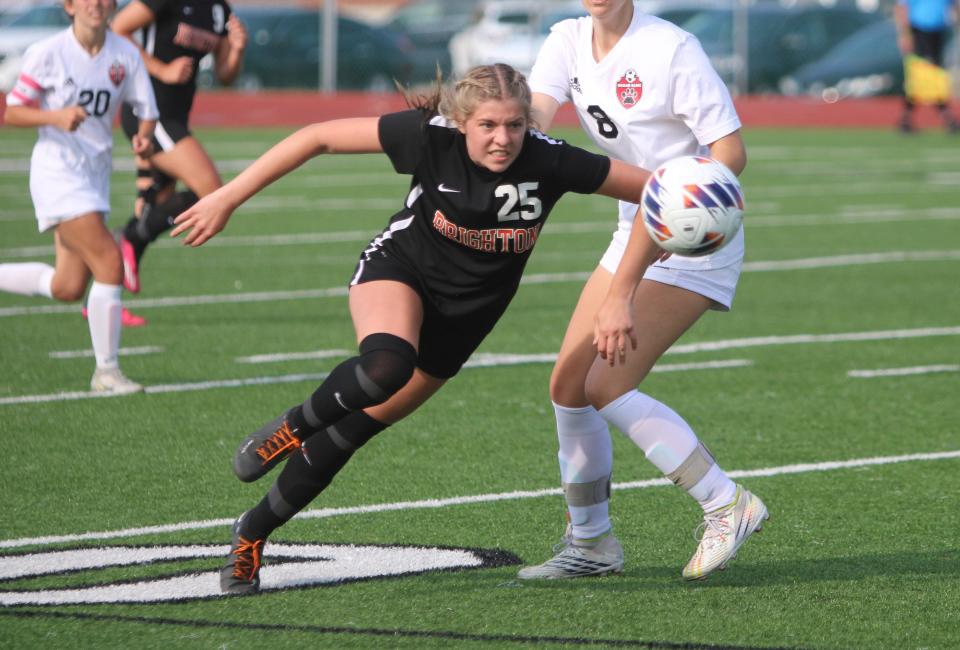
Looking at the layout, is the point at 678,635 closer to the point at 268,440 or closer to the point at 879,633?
the point at 879,633

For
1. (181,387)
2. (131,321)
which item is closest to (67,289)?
(181,387)

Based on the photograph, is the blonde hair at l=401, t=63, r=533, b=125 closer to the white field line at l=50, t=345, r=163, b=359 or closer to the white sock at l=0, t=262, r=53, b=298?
the white sock at l=0, t=262, r=53, b=298

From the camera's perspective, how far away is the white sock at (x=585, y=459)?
536cm

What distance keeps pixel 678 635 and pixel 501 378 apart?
4226mm

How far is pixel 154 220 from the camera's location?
10734 mm

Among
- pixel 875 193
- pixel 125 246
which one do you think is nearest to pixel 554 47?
pixel 125 246

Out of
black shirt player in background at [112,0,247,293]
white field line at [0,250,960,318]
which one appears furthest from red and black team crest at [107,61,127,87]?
white field line at [0,250,960,318]

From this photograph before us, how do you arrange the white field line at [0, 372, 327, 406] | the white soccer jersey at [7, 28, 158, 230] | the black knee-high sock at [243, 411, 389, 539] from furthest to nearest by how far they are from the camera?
the white soccer jersey at [7, 28, 158, 230] < the white field line at [0, 372, 327, 406] < the black knee-high sock at [243, 411, 389, 539]

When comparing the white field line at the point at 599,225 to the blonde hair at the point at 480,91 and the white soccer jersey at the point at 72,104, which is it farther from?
the blonde hair at the point at 480,91

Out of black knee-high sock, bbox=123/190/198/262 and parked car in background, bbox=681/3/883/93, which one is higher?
black knee-high sock, bbox=123/190/198/262

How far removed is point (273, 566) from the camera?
5340mm

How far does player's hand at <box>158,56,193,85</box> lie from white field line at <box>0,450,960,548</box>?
17.1 ft

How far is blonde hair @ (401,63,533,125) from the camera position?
4840 millimetres

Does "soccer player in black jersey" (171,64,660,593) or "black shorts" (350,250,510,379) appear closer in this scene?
"soccer player in black jersey" (171,64,660,593)
